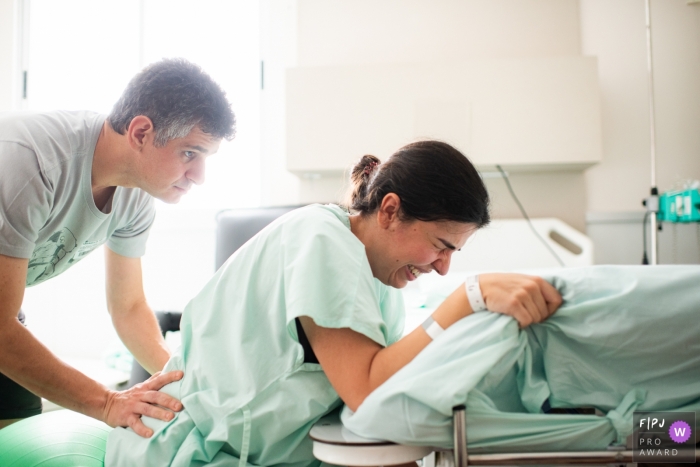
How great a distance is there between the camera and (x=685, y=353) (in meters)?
0.70

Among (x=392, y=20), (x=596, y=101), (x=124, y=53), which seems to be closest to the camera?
(x=596, y=101)

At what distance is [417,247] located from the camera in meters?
0.97

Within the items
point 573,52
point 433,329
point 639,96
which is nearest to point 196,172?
point 433,329

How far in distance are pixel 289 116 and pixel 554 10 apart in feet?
4.33

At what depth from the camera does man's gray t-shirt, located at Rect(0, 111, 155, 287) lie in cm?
108

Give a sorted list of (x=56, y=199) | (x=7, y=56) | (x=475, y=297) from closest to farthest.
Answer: (x=475, y=297)
(x=56, y=199)
(x=7, y=56)

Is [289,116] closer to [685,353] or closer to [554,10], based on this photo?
[554,10]

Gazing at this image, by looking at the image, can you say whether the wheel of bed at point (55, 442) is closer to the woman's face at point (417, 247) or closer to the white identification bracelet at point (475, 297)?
the woman's face at point (417, 247)

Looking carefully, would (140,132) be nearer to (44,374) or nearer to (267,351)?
(44,374)

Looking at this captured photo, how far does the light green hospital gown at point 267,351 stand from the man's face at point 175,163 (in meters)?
0.43

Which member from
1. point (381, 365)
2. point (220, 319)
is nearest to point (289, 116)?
point (220, 319)

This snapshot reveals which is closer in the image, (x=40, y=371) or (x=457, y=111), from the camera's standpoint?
(x=40, y=371)

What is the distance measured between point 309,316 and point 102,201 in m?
0.86

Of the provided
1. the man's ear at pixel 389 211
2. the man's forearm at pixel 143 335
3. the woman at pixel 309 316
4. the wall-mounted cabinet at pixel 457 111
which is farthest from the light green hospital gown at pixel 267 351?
the wall-mounted cabinet at pixel 457 111
